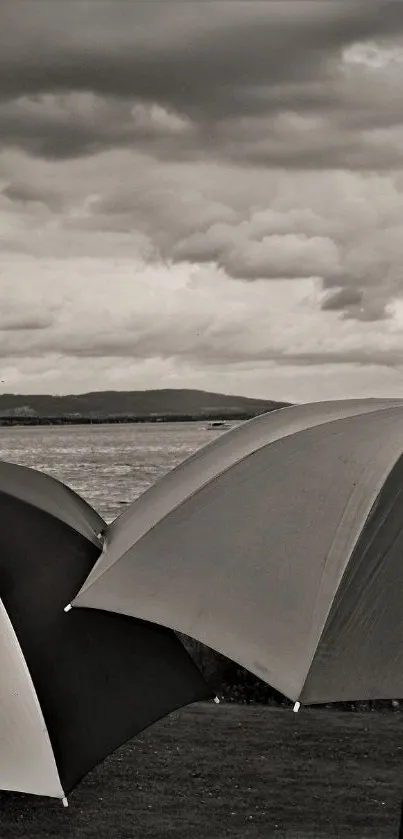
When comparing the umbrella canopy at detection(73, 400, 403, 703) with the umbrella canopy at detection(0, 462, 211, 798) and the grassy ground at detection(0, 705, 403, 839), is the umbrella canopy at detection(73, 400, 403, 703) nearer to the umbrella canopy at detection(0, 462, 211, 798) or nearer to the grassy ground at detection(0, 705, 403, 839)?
the umbrella canopy at detection(0, 462, 211, 798)

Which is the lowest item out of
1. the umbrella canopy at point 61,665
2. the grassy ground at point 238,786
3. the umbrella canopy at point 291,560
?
the grassy ground at point 238,786

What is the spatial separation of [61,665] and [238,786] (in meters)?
2.98

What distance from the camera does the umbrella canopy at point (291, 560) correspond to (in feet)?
11.0

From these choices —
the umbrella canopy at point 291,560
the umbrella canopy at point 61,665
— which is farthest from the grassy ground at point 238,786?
the umbrella canopy at point 291,560

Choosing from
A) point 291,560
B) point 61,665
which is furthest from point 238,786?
point 291,560

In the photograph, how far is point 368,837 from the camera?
19.5 ft

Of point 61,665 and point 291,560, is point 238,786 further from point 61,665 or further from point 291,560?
point 291,560

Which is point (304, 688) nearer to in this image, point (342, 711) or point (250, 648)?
point (250, 648)

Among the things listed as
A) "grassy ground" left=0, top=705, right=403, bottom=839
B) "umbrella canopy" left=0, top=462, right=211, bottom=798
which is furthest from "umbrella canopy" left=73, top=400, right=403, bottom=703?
"grassy ground" left=0, top=705, right=403, bottom=839

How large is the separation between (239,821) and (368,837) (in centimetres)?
77

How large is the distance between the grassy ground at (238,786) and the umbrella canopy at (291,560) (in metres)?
2.74

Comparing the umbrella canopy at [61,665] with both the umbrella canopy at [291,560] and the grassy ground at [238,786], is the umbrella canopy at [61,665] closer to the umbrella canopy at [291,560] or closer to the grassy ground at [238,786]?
the umbrella canopy at [291,560]

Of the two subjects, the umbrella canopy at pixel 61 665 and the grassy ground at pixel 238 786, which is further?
the grassy ground at pixel 238 786

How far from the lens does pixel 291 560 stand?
3.57m
